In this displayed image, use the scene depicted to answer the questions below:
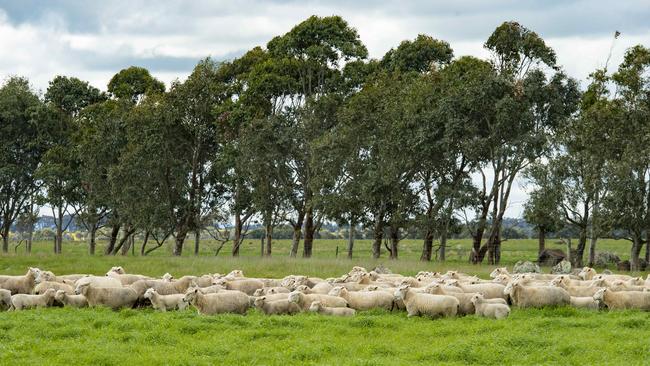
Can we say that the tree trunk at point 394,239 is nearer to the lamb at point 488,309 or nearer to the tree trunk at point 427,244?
the tree trunk at point 427,244

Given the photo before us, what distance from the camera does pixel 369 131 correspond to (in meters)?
52.2

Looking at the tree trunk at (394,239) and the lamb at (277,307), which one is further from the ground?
the tree trunk at (394,239)

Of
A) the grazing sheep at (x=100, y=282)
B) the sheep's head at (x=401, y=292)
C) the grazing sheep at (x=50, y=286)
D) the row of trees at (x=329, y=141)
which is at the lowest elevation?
the grazing sheep at (x=50, y=286)

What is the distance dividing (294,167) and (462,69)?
13.8 metres

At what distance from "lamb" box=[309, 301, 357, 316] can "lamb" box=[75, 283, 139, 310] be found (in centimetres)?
531

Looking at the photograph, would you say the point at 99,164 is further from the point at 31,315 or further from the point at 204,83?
the point at 31,315

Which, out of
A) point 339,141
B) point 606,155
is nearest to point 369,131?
point 339,141

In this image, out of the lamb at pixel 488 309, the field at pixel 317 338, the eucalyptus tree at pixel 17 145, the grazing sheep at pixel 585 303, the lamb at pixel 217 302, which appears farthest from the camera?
the eucalyptus tree at pixel 17 145

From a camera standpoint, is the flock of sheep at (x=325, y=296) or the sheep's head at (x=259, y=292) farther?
the sheep's head at (x=259, y=292)

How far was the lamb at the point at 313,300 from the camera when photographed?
22348mm

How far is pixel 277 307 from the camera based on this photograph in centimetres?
2219

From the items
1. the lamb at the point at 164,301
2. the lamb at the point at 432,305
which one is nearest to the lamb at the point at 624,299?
the lamb at the point at 432,305

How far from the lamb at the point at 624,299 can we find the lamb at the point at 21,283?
17.2 m

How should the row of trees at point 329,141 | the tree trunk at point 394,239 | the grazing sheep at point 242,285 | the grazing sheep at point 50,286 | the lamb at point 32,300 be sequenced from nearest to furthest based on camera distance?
the lamb at point 32,300
the grazing sheep at point 50,286
the grazing sheep at point 242,285
the row of trees at point 329,141
the tree trunk at point 394,239
